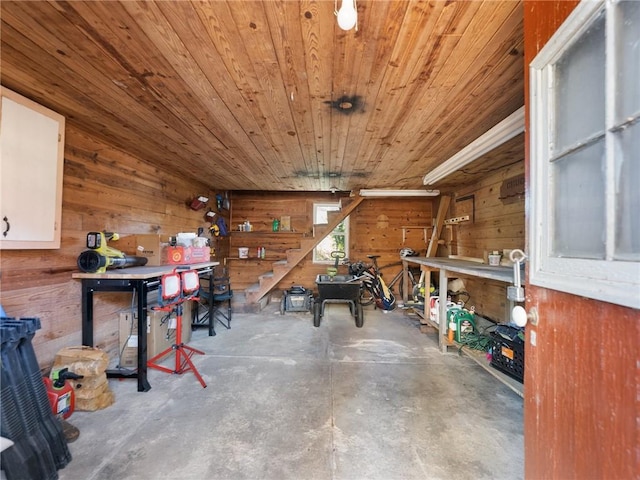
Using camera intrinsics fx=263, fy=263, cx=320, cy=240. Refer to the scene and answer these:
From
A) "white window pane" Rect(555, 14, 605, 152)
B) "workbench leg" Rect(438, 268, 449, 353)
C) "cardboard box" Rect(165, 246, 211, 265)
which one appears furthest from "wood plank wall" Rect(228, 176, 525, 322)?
"white window pane" Rect(555, 14, 605, 152)

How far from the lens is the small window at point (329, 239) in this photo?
19.1 ft

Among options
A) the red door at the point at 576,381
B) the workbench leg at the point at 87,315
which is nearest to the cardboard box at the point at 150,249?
the workbench leg at the point at 87,315

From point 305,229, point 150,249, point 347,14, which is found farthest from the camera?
point 305,229

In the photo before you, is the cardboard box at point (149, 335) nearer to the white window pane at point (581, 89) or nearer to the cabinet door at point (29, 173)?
the cabinet door at point (29, 173)

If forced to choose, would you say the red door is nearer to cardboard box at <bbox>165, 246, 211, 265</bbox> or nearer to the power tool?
the power tool

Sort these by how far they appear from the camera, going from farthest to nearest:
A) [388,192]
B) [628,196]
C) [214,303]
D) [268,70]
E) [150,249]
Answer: [388,192] → [214,303] → [150,249] → [268,70] → [628,196]

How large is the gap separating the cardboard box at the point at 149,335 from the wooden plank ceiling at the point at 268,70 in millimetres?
1773

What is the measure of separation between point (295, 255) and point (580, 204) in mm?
4427

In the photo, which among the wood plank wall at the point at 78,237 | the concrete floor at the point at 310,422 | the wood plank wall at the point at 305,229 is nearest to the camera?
the concrete floor at the point at 310,422

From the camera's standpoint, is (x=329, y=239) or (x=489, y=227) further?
(x=329, y=239)

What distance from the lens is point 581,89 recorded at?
83cm

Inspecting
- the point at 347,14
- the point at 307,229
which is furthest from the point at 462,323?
the point at 307,229

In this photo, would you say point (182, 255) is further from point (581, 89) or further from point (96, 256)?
point (581, 89)

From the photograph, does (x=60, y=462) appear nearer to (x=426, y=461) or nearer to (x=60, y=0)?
(x=426, y=461)
